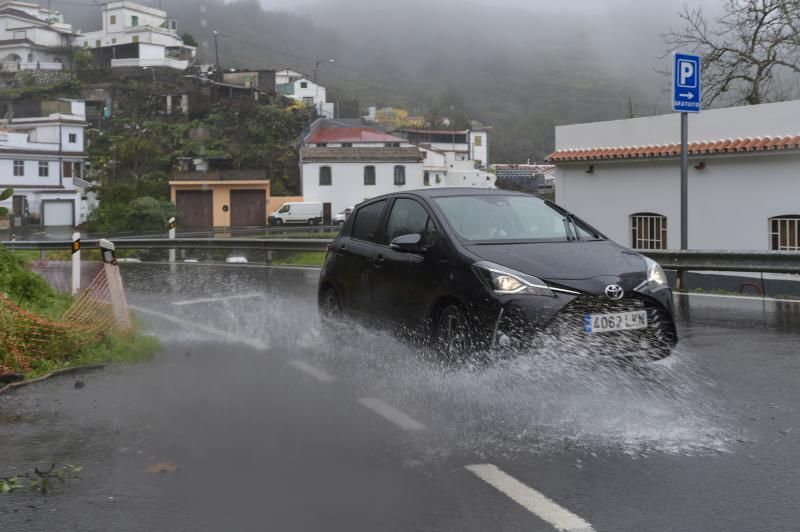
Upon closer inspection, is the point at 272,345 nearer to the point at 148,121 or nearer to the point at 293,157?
the point at 293,157

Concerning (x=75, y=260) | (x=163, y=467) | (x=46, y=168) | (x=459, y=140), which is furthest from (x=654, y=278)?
(x=459, y=140)

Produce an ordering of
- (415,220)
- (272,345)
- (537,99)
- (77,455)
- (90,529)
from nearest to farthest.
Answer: (90,529)
(77,455)
(415,220)
(272,345)
(537,99)

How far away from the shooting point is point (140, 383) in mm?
7297

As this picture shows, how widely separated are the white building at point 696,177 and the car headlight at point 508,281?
50.0 ft

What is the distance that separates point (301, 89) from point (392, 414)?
118 m

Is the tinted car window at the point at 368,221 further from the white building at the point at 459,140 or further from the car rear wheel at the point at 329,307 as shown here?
the white building at the point at 459,140

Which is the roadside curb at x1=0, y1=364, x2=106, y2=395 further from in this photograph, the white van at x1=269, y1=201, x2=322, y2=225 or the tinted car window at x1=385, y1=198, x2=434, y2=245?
the white van at x1=269, y1=201, x2=322, y2=225

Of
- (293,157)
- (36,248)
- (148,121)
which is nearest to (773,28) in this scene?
(36,248)

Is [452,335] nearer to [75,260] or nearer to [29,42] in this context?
[75,260]

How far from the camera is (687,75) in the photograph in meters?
14.9

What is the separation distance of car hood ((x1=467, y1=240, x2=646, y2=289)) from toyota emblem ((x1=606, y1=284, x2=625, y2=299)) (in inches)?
2.3

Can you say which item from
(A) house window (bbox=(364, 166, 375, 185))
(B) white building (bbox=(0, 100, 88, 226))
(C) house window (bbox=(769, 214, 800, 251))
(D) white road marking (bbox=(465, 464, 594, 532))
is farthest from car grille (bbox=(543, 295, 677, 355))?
(A) house window (bbox=(364, 166, 375, 185))

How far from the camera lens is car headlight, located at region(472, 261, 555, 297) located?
6266 mm

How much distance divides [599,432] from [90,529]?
2.96 metres
